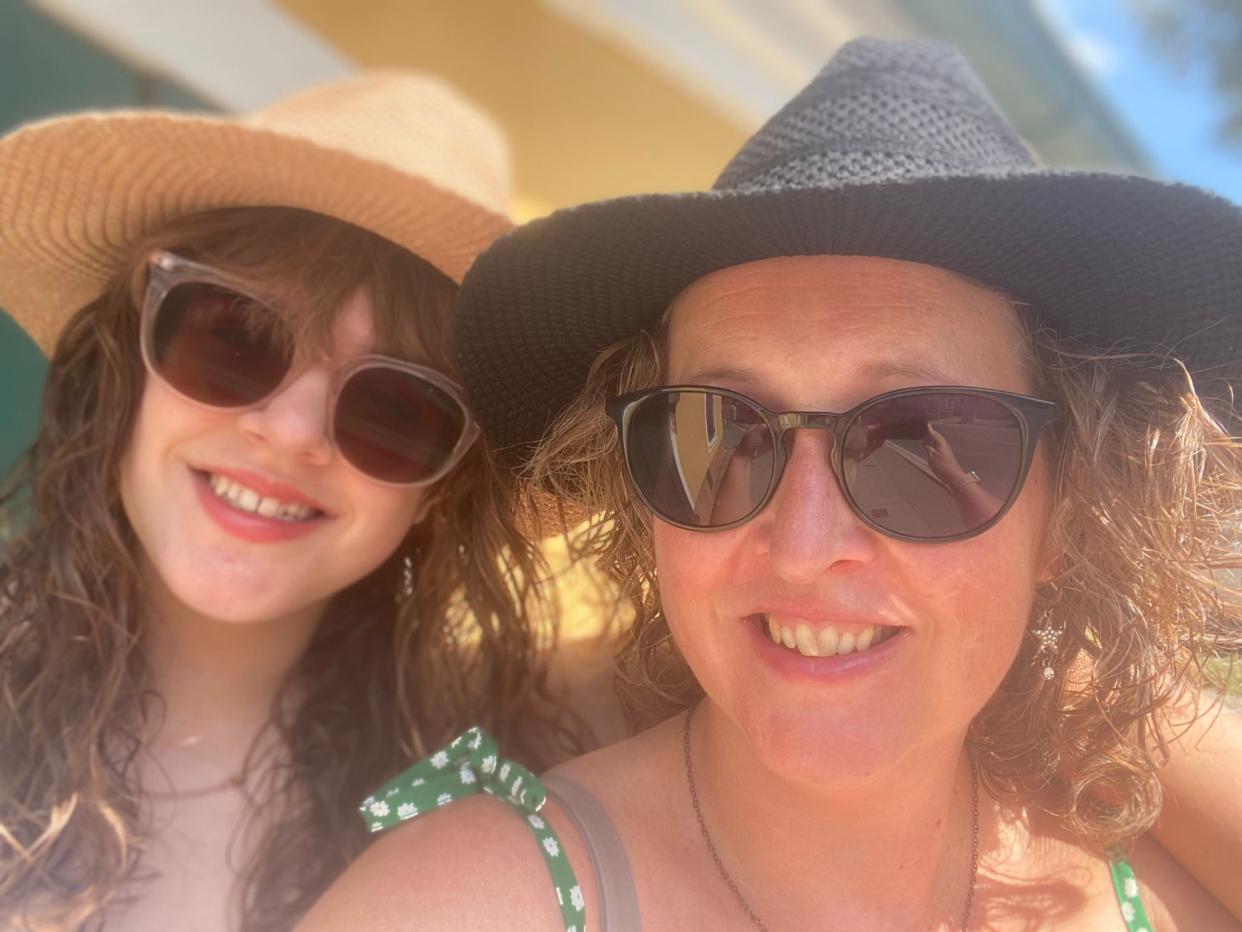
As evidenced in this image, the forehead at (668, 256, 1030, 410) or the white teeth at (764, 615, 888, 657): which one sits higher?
the forehead at (668, 256, 1030, 410)

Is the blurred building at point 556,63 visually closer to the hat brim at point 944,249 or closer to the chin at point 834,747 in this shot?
the hat brim at point 944,249

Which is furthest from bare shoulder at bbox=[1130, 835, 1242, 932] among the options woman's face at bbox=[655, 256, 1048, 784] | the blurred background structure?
the blurred background structure

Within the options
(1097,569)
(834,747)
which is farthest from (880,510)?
(1097,569)

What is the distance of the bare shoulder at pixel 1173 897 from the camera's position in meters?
1.37

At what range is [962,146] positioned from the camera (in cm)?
107

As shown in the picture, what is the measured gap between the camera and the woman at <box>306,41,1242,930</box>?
102cm

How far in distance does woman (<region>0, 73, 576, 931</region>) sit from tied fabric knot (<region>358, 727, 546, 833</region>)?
395 millimetres

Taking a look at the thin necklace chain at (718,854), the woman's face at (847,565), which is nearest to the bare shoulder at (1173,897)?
the thin necklace chain at (718,854)

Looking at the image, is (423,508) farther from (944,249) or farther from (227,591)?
(944,249)

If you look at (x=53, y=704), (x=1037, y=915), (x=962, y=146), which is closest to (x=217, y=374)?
(x=53, y=704)

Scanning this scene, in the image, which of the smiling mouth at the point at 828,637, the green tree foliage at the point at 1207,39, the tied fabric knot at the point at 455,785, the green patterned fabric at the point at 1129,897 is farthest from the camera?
the green tree foliage at the point at 1207,39

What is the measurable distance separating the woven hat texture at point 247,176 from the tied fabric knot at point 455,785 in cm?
76

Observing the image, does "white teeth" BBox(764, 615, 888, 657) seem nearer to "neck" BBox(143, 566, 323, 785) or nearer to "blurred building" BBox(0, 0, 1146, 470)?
"neck" BBox(143, 566, 323, 785)

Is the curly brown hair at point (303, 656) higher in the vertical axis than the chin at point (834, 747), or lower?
lower
